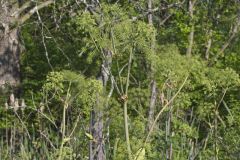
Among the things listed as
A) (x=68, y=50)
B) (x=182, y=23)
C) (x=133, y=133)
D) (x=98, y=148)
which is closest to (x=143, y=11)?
(x=133, y=133)

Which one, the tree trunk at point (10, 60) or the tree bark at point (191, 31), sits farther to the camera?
the tree trunk at point (10, 60)

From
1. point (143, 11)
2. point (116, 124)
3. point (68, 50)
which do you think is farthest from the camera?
point (68, 50)

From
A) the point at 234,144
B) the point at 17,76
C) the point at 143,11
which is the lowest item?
the point at 17,76

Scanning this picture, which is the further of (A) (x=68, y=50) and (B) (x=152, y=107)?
(A) (x=68, y=50)

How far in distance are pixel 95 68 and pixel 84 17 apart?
9.72 meters

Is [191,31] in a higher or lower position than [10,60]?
higher

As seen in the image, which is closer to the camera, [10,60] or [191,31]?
[191,31]

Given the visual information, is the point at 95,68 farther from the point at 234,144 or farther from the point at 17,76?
the point at 234,144

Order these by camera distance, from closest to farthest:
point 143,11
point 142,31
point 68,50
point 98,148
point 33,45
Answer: point 142,31 < point 98,148 < point 143,11 < point 68,50 < point 33,45

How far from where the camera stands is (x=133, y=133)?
16.5 ft

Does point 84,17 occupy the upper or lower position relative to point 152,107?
upper

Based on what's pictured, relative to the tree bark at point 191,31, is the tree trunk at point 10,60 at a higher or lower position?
lower

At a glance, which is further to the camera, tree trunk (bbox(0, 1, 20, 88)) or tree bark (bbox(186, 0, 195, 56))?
tree trunk (bbox(0, 1, 20, 88))

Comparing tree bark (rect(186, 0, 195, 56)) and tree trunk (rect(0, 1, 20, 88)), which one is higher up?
tree bark (rect(186, 0, 195, 56))
